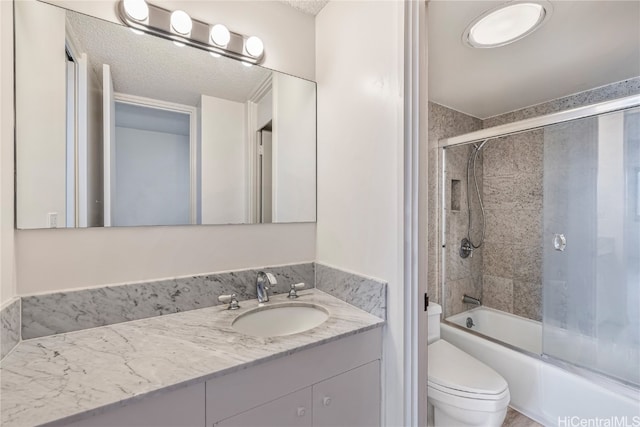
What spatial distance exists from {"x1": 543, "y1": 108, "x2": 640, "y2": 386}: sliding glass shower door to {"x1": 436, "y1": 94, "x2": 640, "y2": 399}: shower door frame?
0.12m

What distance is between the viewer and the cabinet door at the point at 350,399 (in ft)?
3.02

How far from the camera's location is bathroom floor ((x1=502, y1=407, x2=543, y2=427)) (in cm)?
156

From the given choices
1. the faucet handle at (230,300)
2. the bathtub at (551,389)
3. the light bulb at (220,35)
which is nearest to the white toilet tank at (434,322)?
the bathtub at (551,389)

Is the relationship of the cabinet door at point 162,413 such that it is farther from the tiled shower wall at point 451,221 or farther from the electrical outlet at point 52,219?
the tiled shower wall at point 451,221

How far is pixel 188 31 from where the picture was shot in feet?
3.77

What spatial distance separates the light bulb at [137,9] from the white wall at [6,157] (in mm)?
331

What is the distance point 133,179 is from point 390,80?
3.53ft

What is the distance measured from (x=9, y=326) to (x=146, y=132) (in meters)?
0.76

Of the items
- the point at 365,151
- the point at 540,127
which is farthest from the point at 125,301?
the point at 540,127

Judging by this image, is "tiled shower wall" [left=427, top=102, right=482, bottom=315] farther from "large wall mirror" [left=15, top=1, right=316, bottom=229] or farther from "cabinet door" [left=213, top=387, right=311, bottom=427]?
"cabinet door" [left=213, top=387, right=311, bottom=427]

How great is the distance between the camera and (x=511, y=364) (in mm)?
1707

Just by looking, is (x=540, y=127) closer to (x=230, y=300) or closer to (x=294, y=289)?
(x=294, y=289)

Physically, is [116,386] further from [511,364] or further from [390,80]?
[511,364]

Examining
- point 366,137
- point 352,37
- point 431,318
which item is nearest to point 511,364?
point 431,318
